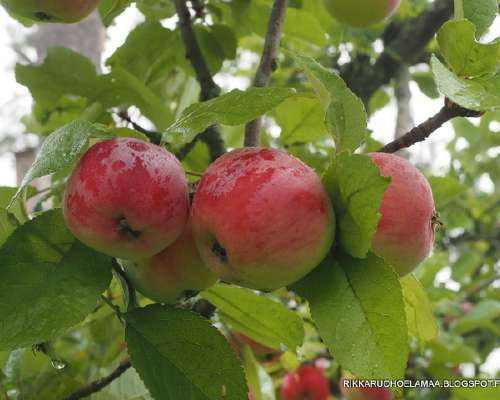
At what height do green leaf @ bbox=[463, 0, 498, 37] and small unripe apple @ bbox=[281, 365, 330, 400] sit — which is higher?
green leaf @ bbox=[463, 0, 498, 37]

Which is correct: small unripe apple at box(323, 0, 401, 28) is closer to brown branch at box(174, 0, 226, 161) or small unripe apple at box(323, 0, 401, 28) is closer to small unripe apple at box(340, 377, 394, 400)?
brown branch at box(174, 0, 226, 161)

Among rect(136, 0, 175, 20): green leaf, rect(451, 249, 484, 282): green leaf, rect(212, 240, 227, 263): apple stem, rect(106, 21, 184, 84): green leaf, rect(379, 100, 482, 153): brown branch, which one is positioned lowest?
rect(451, 249, 484, 282): green leaf

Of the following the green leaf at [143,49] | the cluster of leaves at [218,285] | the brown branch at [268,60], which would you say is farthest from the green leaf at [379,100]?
the brown branch at [268,60]

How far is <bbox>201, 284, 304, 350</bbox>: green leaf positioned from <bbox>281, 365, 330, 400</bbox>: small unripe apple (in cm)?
74

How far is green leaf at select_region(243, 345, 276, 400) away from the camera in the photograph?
1207mm

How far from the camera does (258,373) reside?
1271 millimetres

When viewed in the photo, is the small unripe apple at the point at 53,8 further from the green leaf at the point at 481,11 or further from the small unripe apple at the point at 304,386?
the small unripe apple at the point at 304,386

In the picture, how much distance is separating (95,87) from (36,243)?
0.48 metres

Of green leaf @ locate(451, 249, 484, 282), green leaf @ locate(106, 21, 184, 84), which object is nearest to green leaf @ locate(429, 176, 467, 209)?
green leaf @ locate(106, 21, 184, 84)

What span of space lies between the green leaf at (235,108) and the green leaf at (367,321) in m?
0.21

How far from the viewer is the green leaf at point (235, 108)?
73 centimetres

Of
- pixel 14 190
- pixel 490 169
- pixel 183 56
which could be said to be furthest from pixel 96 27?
pixel 490 169

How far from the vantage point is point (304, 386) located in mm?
1693

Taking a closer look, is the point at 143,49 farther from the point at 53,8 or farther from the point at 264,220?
the point at 264,220
